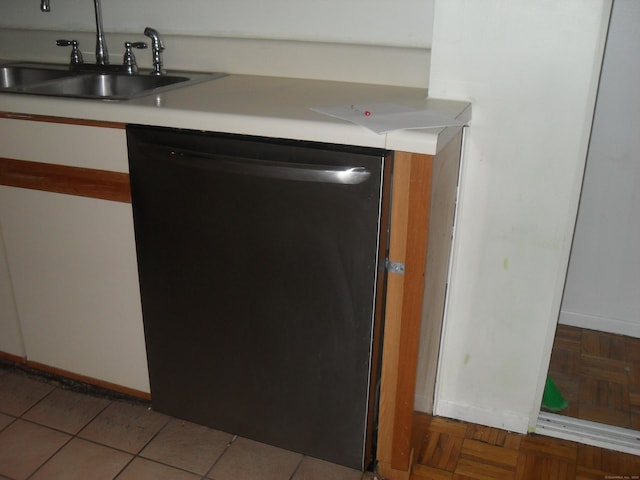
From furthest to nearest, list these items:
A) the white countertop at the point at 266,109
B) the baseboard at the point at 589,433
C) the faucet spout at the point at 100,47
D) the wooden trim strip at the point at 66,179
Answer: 1. the faucet spout at the point at 100,47
2. the baseboard at the point at 589,433
3. the wooden trim strip at the point at 66,179
4. the white countertop at the point at 266,109

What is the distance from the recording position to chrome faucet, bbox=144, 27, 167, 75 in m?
1.87

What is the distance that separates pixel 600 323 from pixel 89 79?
198cm

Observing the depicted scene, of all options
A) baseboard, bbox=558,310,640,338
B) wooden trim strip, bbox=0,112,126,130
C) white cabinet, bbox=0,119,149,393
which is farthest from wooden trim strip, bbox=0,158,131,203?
baseboard, bbox=558,310,640,338

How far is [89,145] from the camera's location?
4.85ft

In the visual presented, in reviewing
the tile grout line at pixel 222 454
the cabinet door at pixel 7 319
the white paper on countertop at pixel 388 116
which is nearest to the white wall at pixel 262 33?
the white paper on countertop at pixel 388 116

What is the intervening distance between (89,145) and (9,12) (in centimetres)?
103

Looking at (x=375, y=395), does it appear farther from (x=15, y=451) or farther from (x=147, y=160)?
(x=15, y=451)

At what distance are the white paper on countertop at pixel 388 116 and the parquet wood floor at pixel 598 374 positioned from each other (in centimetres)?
105

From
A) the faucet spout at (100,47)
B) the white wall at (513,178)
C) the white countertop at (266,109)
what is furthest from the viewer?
the faucet spout at (100,47)

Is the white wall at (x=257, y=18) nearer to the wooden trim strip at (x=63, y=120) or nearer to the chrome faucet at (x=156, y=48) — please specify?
the chrome faucet at (x=156, y=48)

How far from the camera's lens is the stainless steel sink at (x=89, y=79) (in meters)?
1.87

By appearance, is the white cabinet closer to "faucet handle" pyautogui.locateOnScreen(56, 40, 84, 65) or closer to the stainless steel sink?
the stainless steel sink

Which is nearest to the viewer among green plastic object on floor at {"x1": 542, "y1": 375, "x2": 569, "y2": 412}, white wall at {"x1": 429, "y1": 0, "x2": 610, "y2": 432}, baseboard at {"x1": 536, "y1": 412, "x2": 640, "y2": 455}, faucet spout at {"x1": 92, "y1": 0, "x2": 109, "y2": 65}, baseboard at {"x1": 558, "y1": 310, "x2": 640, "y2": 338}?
white wall at {"x1": 429, "y1": 0, "x2": 610, "y2": 432}

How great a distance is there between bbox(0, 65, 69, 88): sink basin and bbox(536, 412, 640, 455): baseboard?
6.03 feet
